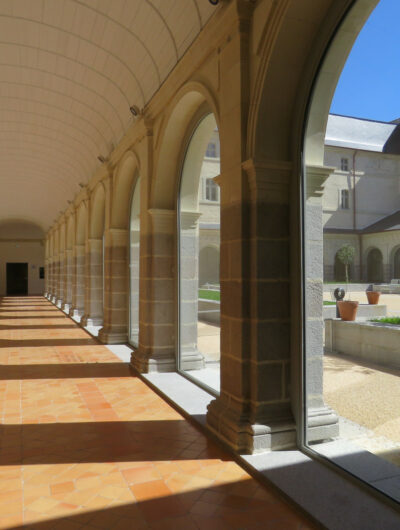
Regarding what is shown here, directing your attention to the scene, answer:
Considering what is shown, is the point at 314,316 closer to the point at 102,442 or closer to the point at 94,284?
the point at 102,442

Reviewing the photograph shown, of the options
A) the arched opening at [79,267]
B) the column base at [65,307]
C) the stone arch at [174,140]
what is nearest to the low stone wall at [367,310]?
the stone arch at [174,140]

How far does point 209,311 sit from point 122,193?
18.9 feet

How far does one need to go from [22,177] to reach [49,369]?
11.1 meters

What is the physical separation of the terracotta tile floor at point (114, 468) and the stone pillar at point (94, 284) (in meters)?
6.02

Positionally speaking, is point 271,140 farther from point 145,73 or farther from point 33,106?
point 33,106

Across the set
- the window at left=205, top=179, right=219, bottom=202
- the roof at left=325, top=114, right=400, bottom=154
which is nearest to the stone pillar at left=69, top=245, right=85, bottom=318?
the roof at left=325, top=114, right=400, bottom=154

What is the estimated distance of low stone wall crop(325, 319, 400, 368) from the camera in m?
7.55

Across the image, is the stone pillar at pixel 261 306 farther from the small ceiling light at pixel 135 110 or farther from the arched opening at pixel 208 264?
the arched opening at pixel 208 264

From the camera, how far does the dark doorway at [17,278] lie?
33375mm

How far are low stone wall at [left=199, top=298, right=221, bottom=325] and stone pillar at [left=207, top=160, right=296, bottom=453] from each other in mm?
9557

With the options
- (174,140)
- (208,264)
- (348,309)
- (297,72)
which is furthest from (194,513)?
(208,264)

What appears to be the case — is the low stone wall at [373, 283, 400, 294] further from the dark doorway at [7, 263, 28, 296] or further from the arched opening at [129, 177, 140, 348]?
the dark doorway at [7, 263, 28, 296]

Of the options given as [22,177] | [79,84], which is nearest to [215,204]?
[22,177]

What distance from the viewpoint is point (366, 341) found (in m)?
8.15
